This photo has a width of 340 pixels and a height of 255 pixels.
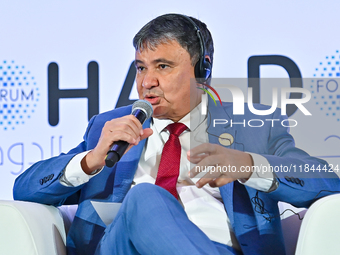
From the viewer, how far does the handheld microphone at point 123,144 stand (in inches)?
39.0

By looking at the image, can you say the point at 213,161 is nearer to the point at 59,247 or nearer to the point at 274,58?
the point at 59,247

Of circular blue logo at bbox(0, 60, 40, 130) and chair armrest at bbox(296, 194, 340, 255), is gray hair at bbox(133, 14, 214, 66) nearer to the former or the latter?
chair armrest at bbox(296, 194, 340, 255)

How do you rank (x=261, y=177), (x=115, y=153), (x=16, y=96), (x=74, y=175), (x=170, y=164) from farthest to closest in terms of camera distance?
(x=16, y=96)
(x=170, y=164)
(x=74, y=175)
(x=261, y=177)
(x=115, y=153)

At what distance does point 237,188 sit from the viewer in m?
1.33

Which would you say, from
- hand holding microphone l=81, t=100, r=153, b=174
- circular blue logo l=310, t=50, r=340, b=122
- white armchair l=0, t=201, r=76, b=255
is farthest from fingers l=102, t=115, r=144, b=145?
circular blue logo l=310, t=50, r=340, b=122

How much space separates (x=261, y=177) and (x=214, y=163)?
19 centimetres

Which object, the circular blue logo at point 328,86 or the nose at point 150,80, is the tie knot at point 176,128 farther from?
the circular blue logo at point 328,86

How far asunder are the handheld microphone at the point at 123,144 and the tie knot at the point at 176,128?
0.88 feet

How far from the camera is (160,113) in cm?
152

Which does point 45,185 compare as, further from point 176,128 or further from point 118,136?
point 176,128

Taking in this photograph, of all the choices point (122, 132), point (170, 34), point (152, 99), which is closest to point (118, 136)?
point (122, 132)

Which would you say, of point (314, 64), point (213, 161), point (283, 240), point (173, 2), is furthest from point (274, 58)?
point (213, 161)

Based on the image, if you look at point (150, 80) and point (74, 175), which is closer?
point (74, 175)

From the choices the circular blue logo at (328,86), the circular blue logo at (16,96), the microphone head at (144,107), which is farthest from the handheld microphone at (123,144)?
the circular blue logo at (16,96)
